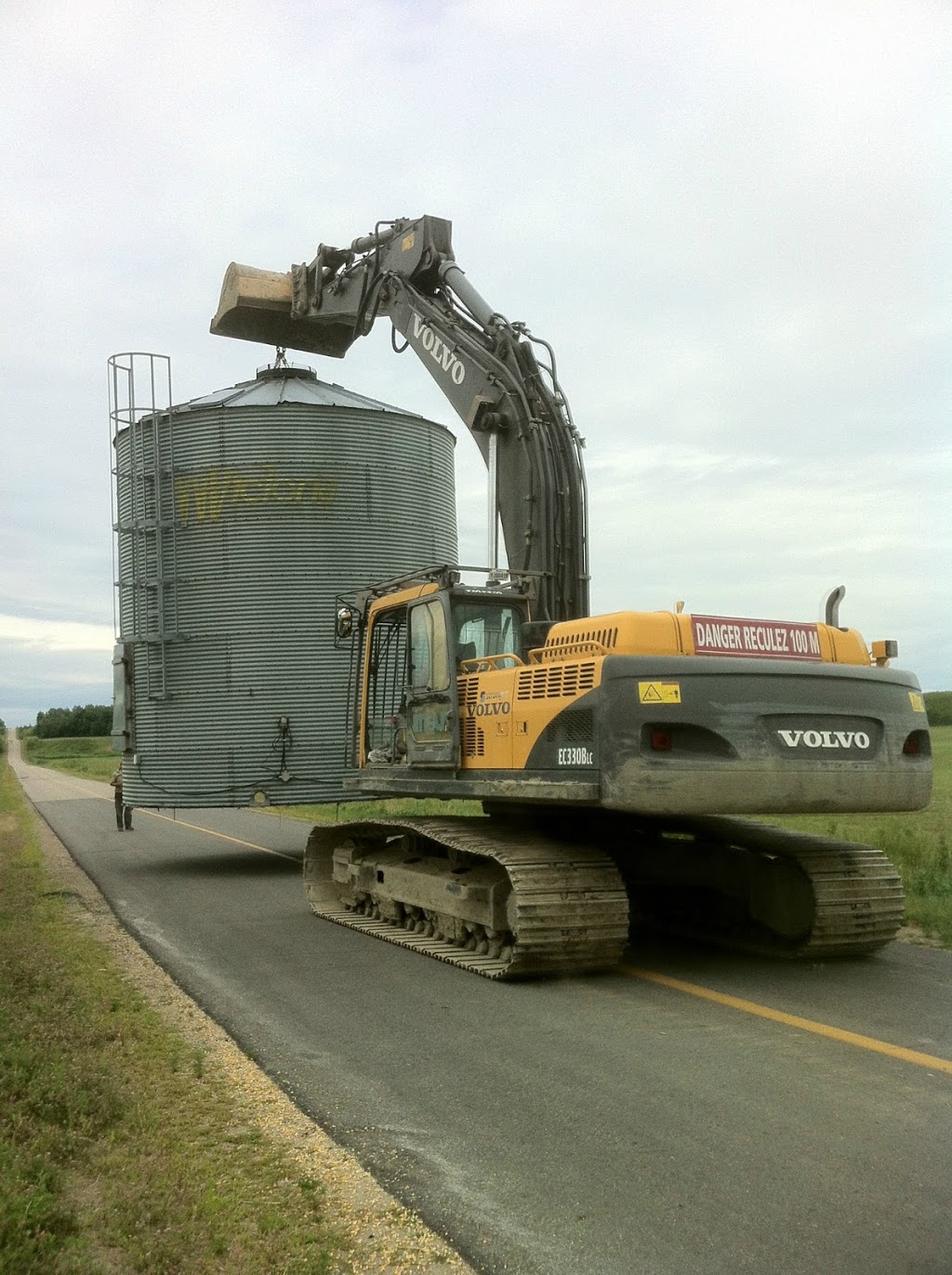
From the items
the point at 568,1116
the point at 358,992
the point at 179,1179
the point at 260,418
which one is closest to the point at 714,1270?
the point at 568,1116

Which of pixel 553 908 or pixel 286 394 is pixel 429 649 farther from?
pixel 286 394

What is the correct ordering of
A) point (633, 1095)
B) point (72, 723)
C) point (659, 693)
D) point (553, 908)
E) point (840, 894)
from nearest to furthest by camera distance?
point (633, 1095) → point (659, 693) → point (553, 908) → point (840, 894) → point (72, 723)

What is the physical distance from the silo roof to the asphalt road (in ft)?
26.0

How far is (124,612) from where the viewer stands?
1605 cm

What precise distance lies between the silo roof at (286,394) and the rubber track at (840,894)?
906 cm

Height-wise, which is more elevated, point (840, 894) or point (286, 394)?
point (286, 394)

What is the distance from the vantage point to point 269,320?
49.5 ft

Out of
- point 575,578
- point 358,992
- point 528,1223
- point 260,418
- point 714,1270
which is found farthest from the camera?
point 260,418

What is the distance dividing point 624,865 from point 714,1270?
5.87 metres

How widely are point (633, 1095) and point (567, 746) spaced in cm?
289

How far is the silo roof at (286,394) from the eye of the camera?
51.9 ft

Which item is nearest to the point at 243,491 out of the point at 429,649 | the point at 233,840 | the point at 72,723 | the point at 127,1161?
the point at 429,649

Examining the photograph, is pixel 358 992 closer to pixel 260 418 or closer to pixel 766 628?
pixel 766 628

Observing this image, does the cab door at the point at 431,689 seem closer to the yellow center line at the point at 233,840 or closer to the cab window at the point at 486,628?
the cab window at the point at 486,628
